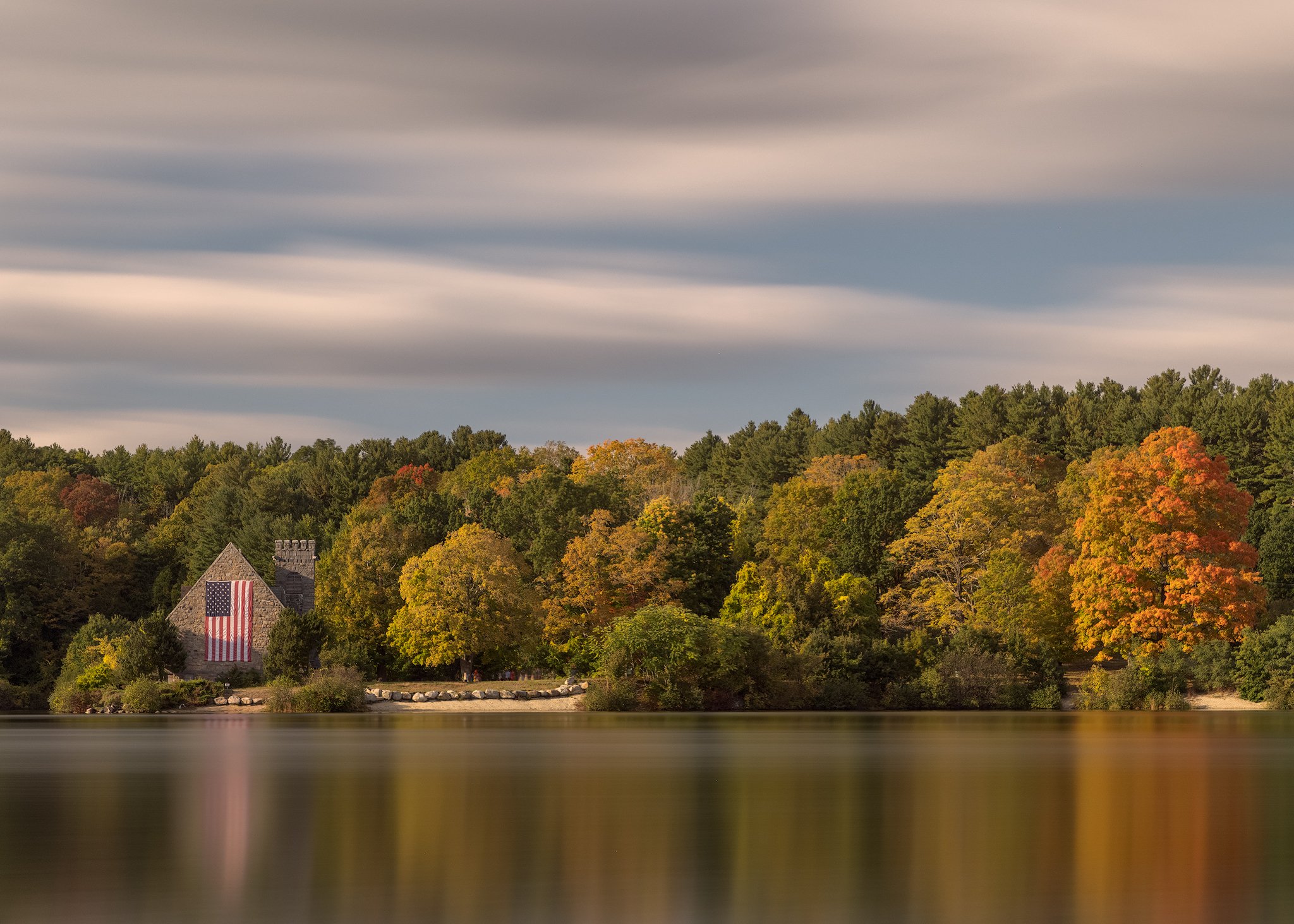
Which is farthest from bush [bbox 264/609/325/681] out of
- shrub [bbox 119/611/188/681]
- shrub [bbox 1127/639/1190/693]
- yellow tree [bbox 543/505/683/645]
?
shrub [bbox 1127/639/1190/693]

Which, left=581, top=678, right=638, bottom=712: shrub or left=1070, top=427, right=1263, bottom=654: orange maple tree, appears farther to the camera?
left=1070, top=427, right=1263, bottom=654: orange maple tree

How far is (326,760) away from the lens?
125 ft

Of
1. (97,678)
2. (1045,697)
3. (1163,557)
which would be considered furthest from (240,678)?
(1163,557)

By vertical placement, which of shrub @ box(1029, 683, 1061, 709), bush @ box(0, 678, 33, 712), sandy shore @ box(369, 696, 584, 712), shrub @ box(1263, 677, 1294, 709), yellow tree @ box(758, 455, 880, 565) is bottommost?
bush @ box(0, 678, 33, 712)

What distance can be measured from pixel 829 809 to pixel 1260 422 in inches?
3138

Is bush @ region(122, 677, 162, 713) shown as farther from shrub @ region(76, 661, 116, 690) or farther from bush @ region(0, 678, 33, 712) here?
bush @ region(0, 678, 33, 712)

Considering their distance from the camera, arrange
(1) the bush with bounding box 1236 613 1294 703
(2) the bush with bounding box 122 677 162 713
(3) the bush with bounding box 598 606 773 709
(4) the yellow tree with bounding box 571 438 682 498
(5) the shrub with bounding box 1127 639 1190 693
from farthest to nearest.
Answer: (4) the yellow tree with bounding box 571 438 682 498, (2) the bush with bounding box 122 677 162 713, (5) the shrub with bounding box 1127 639 1190 693, (3) the bush with bounding box 598 606 773 709, (1) the bush with bounding box 1236 613 1294 703

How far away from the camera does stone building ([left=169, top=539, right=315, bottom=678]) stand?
85.2m

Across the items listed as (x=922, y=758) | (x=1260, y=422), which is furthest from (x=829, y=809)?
(x=1260, y=422)

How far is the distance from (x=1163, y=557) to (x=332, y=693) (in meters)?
39.6

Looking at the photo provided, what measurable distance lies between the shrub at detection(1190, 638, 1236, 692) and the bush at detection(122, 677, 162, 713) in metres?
48.9

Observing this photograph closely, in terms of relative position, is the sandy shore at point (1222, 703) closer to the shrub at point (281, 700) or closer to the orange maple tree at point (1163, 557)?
the orange maple tree at point (1163, 557)

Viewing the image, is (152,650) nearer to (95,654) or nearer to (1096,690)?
(95,654)

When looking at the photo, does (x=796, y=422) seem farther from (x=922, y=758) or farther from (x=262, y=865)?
(x=262, y=865)
